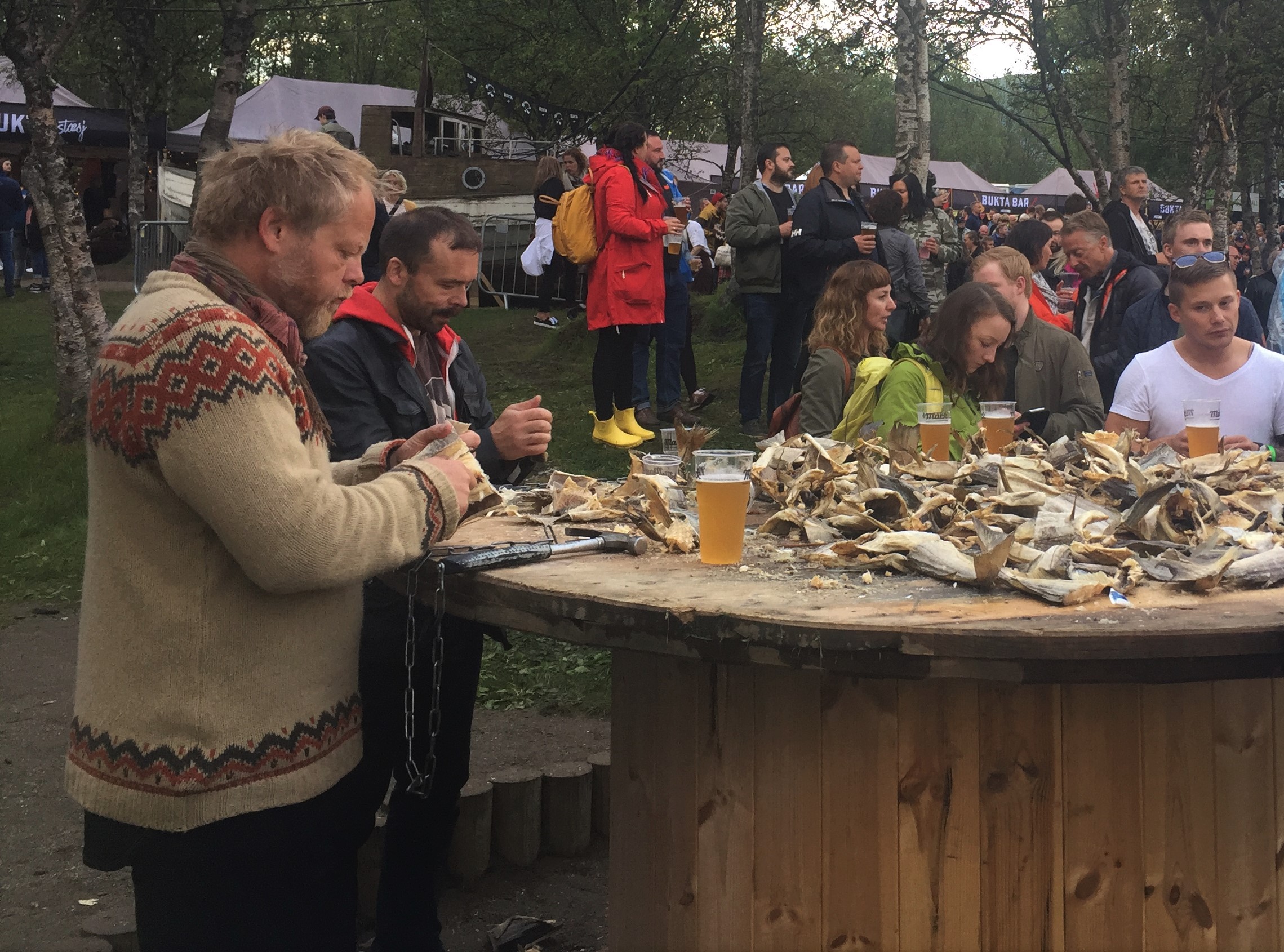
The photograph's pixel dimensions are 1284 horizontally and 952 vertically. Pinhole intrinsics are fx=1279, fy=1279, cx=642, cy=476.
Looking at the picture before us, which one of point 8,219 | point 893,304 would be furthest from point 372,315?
point 8,219

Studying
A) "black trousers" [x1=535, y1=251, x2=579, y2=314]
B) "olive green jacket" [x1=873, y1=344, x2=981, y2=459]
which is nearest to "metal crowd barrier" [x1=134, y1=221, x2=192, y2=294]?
"black trousers" [x1=535, y1=251, x2=579, y2=314]

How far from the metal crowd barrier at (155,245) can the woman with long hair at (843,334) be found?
1159 cm

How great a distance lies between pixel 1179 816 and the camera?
2260mm

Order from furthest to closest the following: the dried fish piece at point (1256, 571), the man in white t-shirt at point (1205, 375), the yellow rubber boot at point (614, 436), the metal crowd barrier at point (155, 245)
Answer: the metal crowd barrier at point (155, 245) → the yellow rubber boot at point (614, 436) → the man in white t-shirt at point (1205, 375) → the dried fish piece at point (1256, 571)

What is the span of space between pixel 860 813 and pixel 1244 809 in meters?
0.69

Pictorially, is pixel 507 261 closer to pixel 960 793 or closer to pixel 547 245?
pixel 547 245

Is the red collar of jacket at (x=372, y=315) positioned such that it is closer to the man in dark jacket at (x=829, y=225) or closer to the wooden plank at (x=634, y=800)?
the wooden plank at (x=634, y=800)

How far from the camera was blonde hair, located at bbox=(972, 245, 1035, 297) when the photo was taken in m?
5.69

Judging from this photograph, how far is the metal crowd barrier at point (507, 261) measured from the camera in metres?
17.8

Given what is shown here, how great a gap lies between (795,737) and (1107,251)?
545cm

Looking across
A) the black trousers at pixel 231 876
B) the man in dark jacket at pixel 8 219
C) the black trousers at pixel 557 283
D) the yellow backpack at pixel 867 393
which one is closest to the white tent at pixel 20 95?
the man in dark jacket at pixel 8 219

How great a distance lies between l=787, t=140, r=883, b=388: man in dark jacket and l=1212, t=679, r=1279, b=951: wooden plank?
598 centimetres

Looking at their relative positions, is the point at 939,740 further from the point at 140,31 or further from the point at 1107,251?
the point at 140,31

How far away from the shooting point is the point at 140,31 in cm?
2219
